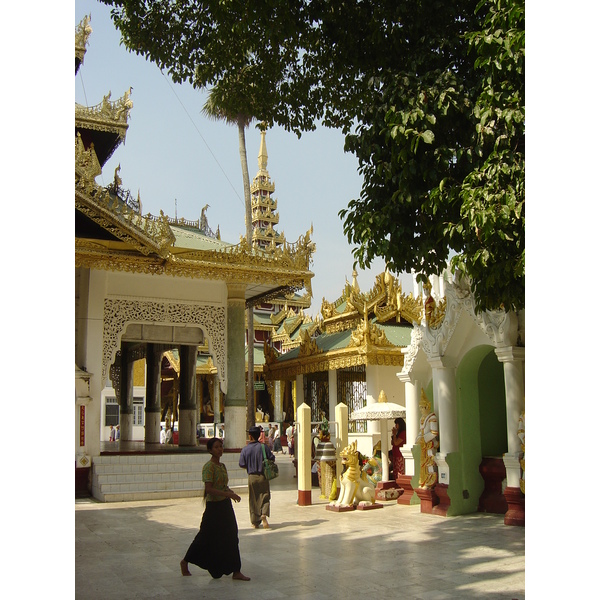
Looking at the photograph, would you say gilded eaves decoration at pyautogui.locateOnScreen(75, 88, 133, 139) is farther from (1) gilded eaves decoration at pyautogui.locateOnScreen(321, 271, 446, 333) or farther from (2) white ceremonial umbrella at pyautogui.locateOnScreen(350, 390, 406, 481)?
(2) white ceremonial umbrella at pyautogui.locateOnScreen(350, 390, 406, 481)

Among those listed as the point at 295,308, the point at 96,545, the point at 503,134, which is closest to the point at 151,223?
the point at 96,545

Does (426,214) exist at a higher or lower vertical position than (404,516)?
higher

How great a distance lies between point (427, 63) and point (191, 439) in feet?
52.0

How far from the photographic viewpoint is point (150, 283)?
51.1ft

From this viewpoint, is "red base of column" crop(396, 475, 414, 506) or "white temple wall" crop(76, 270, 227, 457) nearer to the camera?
"red base of column" crop(396, 475, 414, 506)

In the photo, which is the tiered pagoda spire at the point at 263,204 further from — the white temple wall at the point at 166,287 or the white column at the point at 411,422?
the white column at the point at 411,422

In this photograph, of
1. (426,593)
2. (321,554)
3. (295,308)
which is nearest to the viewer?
(426,593)

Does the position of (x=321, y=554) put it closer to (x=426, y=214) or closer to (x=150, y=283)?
(x=426, y=214)

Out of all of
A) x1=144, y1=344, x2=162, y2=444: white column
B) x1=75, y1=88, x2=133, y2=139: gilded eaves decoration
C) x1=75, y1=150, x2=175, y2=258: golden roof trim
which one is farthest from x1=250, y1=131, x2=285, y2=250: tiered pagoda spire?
x1=75, y1=150, x2=175, y2=258: golden roof trim

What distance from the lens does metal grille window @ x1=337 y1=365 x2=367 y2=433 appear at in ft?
65.7

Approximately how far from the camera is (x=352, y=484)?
464 inches

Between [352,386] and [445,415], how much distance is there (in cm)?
946

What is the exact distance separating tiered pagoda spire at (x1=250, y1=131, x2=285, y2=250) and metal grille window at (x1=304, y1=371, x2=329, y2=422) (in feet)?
63.7

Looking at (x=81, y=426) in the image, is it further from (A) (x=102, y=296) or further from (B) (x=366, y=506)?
(B) (x=366, y=506)
